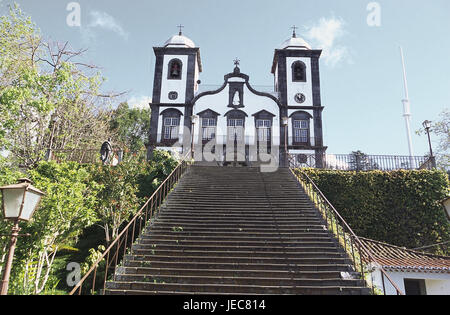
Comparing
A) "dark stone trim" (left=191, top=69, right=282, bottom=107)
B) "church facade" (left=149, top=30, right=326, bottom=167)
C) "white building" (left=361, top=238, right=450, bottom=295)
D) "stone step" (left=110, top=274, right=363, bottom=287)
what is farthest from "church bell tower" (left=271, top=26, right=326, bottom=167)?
"stone step" (left=110, top=274, right=363, bottom=287)

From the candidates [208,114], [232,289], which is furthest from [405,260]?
[208,114]

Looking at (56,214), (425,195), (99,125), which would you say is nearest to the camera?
(56,214)

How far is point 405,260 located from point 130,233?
9376mm

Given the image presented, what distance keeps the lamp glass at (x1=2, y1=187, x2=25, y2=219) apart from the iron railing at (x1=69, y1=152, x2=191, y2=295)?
2.53 meters

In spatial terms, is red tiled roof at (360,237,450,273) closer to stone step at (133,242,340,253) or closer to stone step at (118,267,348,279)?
stone step at (133,242,340,253)

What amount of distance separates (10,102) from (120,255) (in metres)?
5.91

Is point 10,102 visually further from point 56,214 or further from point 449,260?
point 449,260

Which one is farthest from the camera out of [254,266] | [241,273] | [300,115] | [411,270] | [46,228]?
[300,115]

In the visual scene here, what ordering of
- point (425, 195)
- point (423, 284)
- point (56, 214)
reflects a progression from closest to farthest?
1. point (56, 214)
2. point (423, 284)
3. point (425, 195)

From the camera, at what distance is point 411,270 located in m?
10.0

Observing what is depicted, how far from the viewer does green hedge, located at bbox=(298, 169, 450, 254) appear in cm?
1412

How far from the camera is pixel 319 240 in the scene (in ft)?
29.3

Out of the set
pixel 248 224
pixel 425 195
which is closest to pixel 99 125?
pixel 248 224

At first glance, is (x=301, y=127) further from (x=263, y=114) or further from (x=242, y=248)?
(x=242, y=248)
